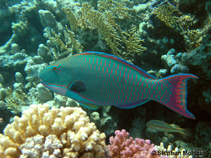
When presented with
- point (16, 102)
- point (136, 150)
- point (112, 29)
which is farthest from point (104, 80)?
point (16, 102)

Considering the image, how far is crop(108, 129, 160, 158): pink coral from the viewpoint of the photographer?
7.54 ft

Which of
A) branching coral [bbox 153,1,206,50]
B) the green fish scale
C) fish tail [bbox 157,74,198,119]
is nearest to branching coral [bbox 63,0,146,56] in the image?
branching coral [bbox 153,1,206,50]

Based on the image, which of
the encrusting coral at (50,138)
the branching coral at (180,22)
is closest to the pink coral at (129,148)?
the encrusting coral at (50,138)

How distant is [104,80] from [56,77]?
679 mm

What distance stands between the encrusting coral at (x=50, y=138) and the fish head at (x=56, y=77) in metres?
0.46

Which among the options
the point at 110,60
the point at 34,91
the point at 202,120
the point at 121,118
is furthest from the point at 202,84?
the point at 34,91

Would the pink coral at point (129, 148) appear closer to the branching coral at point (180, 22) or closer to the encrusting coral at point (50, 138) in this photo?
the encrusting coral at point (50, 138)

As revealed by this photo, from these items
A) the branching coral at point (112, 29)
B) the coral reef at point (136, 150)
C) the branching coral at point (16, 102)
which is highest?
the branching coral at point (112, 29)

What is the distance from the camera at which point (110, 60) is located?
186cm

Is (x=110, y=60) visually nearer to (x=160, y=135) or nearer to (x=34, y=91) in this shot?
(x=160, y=135)

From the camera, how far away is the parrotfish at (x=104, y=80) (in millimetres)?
1826

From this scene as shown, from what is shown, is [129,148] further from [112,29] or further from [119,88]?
[112,29]

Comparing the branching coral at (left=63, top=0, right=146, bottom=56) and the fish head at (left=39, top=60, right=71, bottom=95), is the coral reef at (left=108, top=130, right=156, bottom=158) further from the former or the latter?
the branching coral at (left=63, top=0, right=146, bottom=56)

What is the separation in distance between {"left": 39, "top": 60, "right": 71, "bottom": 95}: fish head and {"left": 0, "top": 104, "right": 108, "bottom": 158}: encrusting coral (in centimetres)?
46
